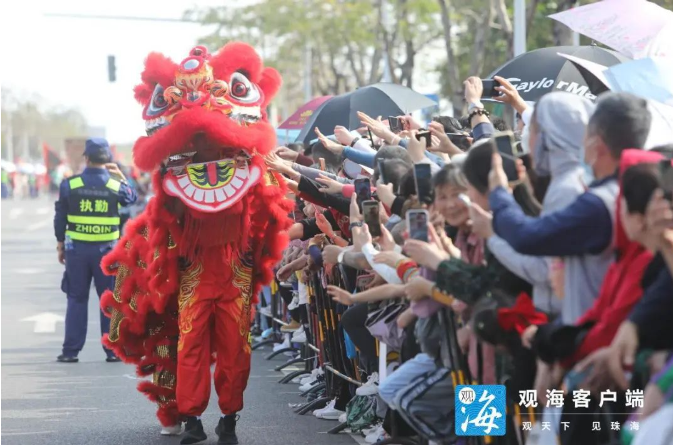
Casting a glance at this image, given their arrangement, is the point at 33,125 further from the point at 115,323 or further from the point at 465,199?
the point at 465,199

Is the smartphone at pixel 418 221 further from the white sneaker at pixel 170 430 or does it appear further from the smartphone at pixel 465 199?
the white sneaker at pixel 170 430

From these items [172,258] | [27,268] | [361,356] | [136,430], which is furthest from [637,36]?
[27,268]

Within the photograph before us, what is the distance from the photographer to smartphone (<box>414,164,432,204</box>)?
6.21m

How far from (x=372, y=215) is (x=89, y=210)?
649 cm

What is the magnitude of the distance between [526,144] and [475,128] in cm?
129

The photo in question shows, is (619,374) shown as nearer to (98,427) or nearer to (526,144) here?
(526,144)

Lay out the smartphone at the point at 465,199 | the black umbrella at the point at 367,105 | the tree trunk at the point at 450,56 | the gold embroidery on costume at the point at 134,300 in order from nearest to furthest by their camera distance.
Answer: the smartphone at the point at 465,199, the gold embroidery on costume at the point at 134,300, the black umbrella at the point at 367,105, the tree trunk at the point at 450,56

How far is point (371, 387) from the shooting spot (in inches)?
301

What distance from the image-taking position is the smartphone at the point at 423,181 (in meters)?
6.21

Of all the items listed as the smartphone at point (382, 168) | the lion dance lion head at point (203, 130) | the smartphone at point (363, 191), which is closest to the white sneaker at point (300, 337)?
the lion dance lion head at point (203, 130)

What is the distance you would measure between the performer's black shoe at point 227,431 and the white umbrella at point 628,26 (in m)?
3.37

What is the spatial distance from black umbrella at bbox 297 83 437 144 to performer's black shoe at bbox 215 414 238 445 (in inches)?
170

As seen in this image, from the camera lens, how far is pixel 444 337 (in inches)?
234

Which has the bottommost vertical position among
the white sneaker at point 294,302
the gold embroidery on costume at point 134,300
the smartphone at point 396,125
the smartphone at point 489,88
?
the white sneaker at point 294,302
